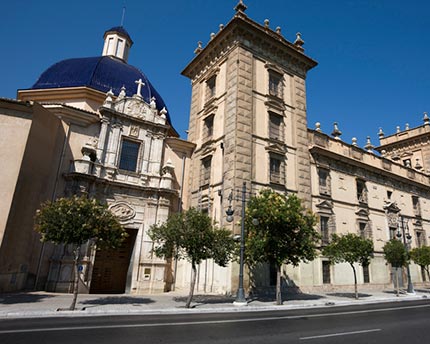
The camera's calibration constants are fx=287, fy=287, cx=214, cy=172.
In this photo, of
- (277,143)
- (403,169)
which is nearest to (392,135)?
(403,169)

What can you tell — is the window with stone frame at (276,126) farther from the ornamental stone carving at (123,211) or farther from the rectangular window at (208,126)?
the ornamental stone carving at (123,211)

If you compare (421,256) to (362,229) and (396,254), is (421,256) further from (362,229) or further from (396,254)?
(362,229)

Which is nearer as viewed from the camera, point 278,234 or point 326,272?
point 278,234

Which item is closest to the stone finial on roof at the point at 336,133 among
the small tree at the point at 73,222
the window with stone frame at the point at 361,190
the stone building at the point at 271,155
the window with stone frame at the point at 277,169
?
the stone building at the point at 271,155

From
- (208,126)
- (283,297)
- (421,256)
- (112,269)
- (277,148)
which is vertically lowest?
(283,297)

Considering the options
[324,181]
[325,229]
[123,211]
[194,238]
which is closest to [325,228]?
[325,229]

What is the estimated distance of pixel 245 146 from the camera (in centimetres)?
1973

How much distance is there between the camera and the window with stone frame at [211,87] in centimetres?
2478

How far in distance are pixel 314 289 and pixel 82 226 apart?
16.3 meters

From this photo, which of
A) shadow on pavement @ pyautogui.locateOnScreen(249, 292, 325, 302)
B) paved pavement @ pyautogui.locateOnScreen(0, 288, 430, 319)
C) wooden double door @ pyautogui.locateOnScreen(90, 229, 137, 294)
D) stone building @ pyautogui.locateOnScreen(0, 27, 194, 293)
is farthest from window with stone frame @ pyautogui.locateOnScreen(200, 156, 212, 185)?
shadow on pavement @ pyautogui.locateOnScreen(249, 292, 325, 302)

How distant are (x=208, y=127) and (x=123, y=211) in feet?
32.3

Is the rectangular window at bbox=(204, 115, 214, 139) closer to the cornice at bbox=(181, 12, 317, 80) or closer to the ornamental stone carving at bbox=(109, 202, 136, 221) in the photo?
the cornice at bbox=(181, 12, 317, 80)

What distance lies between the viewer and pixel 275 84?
2392cm

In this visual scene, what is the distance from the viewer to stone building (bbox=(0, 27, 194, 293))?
15.4 metres
